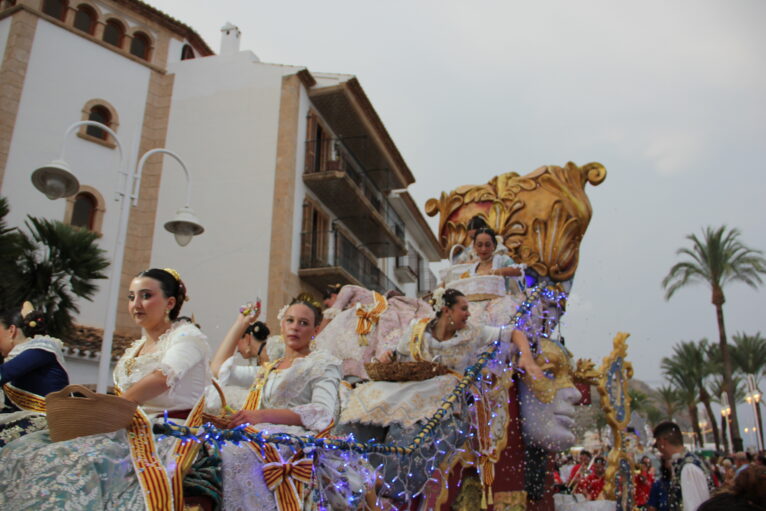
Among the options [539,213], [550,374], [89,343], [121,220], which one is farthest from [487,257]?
[89,343]

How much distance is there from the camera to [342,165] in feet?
73.8

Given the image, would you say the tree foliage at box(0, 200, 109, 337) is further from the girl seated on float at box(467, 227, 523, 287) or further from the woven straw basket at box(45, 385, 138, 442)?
the woven straw basket at box(45, 385, 138, 442)

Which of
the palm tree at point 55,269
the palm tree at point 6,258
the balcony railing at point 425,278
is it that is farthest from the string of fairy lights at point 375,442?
the balcony railing at point 425,278

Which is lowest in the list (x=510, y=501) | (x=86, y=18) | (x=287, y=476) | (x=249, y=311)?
(x=510, y=501)

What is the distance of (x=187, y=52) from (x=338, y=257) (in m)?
9.15

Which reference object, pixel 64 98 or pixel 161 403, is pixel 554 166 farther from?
pixel 64 98

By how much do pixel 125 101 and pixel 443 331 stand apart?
17.8m

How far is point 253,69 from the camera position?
20859 millimetres

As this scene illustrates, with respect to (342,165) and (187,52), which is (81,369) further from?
(187,52)

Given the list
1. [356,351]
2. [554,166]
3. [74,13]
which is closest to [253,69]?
[74,13]

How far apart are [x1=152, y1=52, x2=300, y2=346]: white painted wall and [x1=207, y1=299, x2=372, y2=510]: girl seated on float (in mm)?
14050

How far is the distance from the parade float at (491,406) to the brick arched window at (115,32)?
15675 mm

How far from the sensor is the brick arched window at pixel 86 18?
19.2 meters

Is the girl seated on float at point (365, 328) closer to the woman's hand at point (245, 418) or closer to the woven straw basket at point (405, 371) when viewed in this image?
the woven straw basket at point (405, 371)
